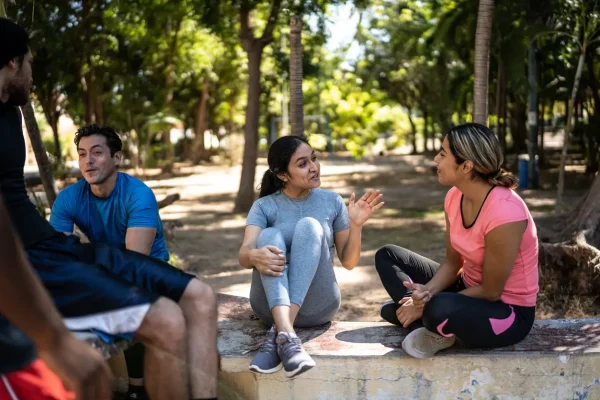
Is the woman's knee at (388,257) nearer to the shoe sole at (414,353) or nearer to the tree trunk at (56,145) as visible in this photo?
the shoe sole at (414,353)

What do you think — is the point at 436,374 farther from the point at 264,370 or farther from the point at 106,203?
the point at 106,203

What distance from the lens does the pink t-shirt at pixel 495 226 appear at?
3.59 meters

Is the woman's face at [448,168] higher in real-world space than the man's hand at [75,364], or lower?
higher

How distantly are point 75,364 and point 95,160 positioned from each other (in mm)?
2011

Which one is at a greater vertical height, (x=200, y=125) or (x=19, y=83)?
(x=200, y=125)

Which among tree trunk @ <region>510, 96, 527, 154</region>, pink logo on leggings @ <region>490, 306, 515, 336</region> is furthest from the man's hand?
tree trunk @ <region>510, 96, 527, 154</region>

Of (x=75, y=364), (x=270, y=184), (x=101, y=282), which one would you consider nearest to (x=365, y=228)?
(x=270, y=184)

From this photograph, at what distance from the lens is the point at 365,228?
11.8 meters

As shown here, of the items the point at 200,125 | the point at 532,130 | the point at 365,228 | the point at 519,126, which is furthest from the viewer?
the point at 200,125

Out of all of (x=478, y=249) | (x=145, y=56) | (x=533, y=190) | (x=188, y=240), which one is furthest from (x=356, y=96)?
(x=478, y=249)

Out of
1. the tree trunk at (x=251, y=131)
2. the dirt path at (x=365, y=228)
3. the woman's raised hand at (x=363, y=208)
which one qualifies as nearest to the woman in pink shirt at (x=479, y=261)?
the woman's raised hand at (x=363, y=208)

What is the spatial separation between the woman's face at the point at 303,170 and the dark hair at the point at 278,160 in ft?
0.10

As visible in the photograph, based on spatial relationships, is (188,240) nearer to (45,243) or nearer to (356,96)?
(45,243)

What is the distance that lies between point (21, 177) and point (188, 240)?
8.17 metres
